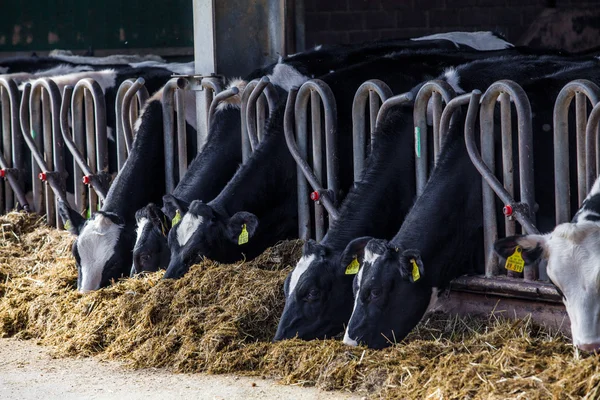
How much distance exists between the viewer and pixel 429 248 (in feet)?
19.8

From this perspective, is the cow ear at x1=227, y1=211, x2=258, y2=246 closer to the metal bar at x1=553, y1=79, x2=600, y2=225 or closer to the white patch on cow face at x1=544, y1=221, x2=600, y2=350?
the metal bar at x1=553, y1=79, x2=600, y2=225

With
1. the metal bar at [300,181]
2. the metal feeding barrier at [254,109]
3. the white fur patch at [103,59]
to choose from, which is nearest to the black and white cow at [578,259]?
the metal bar at [300,181]

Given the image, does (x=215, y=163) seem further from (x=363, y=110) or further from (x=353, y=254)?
(x=353, y=254)

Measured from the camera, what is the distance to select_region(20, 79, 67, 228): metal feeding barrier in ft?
31.4

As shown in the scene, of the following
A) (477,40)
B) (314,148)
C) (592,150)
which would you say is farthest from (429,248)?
(477,40)

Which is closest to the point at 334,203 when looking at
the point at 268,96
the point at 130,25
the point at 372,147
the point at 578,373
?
the point at 372,147

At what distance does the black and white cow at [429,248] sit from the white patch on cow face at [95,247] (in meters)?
2.43

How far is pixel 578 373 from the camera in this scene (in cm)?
457

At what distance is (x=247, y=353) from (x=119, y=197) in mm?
2869

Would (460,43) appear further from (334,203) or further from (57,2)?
(57,2)

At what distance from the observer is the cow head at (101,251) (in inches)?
303

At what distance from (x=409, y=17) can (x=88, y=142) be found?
481 cm

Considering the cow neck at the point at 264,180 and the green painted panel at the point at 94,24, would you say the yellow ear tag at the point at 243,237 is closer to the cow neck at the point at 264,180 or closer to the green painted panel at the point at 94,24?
the cow neck at the point at 264,180

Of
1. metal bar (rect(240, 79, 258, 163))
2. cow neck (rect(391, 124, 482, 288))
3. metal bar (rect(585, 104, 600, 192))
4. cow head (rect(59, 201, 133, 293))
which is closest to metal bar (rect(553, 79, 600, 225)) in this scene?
metal bar (rect(585, 104, 600, 192))
